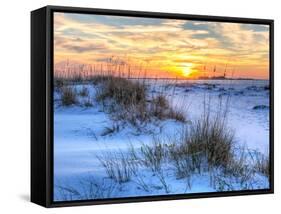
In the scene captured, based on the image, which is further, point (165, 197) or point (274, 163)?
point (274, 163)

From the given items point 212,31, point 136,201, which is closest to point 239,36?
point 212,31

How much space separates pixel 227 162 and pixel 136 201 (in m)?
1.08

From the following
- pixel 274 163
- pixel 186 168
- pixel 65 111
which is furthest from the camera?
pixel 274 163

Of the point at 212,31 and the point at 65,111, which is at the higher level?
the point at 212,31

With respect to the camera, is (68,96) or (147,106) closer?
(68,96)

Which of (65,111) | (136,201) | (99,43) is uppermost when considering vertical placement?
(99,43)

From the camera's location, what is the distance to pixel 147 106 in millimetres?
8406

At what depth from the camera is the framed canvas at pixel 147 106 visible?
8016mm

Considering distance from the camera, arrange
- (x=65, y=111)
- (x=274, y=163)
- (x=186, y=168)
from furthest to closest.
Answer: (x=274, y=163) → (x=186, y=168) → (x=65, y=111)

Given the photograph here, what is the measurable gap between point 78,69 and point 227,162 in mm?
1818

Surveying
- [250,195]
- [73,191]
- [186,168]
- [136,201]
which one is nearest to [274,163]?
[250,195]

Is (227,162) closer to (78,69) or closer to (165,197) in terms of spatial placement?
(165,197)

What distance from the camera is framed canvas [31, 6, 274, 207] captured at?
8.02 meters

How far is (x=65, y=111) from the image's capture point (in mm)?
8023
